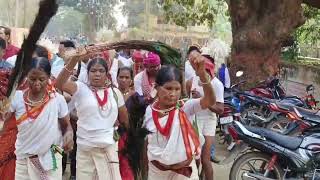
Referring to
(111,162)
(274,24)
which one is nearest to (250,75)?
(274,24)

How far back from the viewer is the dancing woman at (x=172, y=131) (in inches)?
140

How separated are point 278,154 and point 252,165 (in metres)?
0.37

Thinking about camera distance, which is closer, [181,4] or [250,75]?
[250,75]

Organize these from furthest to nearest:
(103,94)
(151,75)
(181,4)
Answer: (181,4)
(151,75)
(103,94)

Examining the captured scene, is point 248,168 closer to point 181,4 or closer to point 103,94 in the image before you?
point 103,94

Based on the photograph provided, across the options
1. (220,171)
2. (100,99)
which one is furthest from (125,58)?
(100,99)

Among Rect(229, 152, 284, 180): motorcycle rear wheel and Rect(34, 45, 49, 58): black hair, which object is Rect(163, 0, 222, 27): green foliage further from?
Rect(34, 45, 49, 58): black hair

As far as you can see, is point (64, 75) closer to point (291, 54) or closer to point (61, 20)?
point (61, 20)

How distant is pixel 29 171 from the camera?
3.87m

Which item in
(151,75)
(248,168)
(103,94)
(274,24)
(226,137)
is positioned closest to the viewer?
(103,94)

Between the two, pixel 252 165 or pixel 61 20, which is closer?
pixel 61 20

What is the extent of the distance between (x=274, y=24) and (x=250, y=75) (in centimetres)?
105

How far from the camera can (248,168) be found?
5.70 meters

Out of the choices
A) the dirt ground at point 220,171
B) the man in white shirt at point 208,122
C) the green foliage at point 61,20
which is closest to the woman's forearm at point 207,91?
the green foliage at point 61,20
